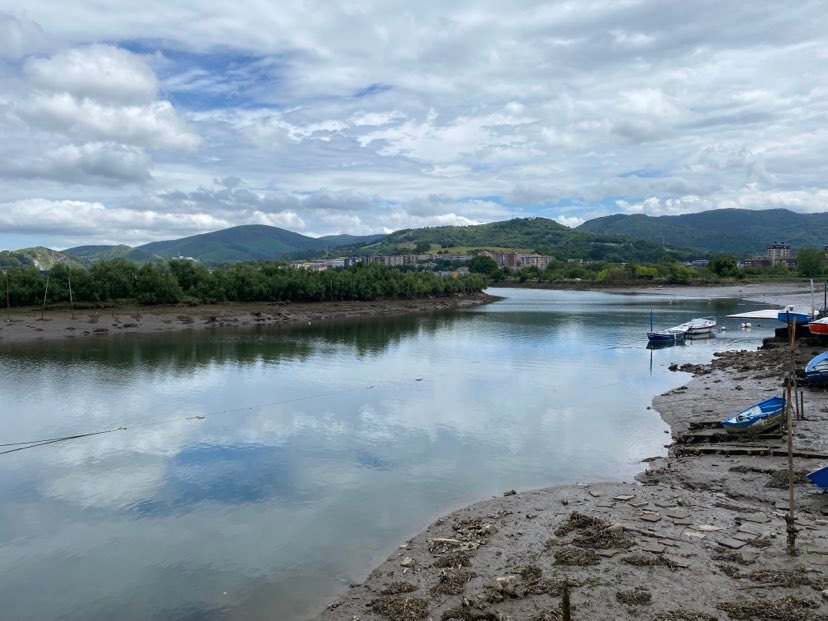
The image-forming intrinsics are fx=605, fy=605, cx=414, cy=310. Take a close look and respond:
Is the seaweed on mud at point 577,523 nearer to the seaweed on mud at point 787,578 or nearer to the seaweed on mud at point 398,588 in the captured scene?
the seaweed on mud at point 787,578

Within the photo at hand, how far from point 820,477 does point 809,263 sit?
7037 inches

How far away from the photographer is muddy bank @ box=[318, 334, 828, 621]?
11125 millimetres

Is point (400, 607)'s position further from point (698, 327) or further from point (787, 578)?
point (698, 327)

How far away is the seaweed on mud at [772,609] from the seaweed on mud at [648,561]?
5.62 ft

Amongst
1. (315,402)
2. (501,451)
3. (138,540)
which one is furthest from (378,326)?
(138,540)

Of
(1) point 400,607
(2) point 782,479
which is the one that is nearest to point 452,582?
(1) point 400,607

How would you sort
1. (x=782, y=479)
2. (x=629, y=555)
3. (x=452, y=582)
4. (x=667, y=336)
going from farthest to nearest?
(x=667, y=336), (x=782, y=479), (x=629, y=555), (x=452, y=582)

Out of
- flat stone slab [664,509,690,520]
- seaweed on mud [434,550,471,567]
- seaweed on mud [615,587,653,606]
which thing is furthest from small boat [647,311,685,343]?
seaweed on mud [615,587,653,606]

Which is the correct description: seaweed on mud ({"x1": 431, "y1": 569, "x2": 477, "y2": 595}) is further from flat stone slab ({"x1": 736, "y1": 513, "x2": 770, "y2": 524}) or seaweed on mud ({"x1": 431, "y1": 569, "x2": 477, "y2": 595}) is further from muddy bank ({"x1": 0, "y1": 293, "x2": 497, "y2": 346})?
muddy bank ({"x1": 0, "y1": 293, "x2": 497, "y2": 346})

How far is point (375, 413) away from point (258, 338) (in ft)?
121

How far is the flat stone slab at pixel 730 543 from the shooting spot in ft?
43.3

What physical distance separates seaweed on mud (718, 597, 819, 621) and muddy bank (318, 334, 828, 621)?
0.08 feet

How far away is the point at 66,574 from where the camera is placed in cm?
1455

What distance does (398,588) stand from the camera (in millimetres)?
12469
